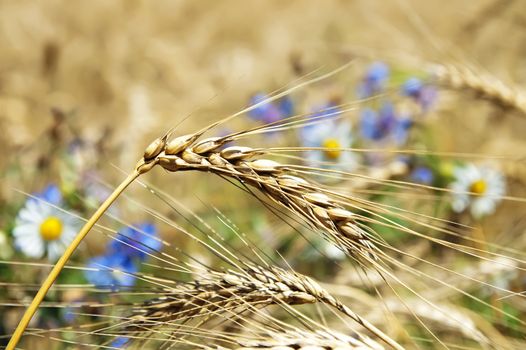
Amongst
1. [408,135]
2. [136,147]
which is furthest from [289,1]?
[408,135]

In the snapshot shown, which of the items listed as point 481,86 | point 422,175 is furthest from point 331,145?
point 481,86

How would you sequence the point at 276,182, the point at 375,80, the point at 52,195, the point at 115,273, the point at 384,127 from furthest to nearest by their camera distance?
the point at 375,80 < the point at 384,127 < the point at 52,195 < the point at 115,273 < the point at 276,182

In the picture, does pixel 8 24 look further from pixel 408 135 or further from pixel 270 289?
pixel 270 289

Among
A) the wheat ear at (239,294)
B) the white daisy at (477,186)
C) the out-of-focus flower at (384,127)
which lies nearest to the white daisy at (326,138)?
the out-of-focus flower at (384,127)

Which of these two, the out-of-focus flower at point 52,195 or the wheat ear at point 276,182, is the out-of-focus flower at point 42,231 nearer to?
the out-of-focus flower at point 52,195

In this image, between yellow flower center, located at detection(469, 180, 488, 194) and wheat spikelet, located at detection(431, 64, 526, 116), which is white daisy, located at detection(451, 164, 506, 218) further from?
wheat spikelet, located at detection(431, 64, 526, 116)

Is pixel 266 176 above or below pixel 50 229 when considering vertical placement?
below

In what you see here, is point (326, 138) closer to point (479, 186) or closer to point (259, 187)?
point (479, 186)
